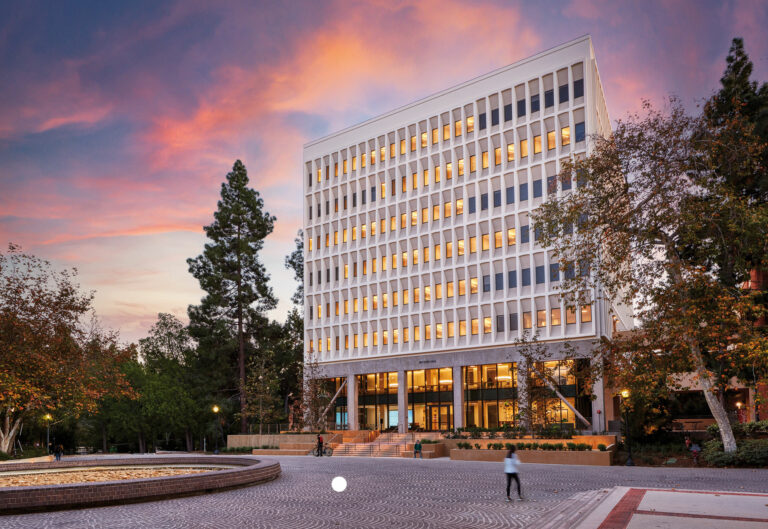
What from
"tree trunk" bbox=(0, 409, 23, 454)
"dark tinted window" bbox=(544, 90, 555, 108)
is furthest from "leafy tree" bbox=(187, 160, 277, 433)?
"dark tinted window" bbox=(544, 90, 555, 108)

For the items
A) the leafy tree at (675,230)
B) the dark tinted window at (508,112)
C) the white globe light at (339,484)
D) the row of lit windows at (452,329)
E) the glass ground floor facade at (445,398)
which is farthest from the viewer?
the dark tinted window at (508,112)

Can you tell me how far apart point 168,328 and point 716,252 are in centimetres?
7080

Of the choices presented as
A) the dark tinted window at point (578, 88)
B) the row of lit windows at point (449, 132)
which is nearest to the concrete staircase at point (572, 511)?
the row of lit windows at point (449, 132)

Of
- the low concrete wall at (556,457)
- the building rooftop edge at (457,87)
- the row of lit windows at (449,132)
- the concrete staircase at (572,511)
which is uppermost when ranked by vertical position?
the building rooftop edge at (457,87)

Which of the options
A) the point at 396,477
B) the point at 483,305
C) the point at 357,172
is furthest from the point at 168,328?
the point at 396,477

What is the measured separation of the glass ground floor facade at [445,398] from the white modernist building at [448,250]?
0.12 m

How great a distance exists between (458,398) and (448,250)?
13.0 m

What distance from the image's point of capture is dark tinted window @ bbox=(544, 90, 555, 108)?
54.9 metres

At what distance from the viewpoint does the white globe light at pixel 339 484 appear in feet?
65.9

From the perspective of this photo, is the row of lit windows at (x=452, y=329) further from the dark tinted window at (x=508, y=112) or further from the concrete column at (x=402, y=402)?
the dark tinted window at (x=508, y=112)

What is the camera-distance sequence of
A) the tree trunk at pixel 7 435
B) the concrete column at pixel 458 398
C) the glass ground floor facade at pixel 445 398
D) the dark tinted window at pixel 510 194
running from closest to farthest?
the tree trunk at pixel 7 435, the glass ground floor facade at pixel 445 398, the dark tinted window at pixel 510 194, the concrete column at pixel 458 398

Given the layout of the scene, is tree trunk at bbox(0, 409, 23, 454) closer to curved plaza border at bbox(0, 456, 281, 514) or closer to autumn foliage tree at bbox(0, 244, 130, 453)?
autumn foliage tree at bbox(0, 244, 130, 453)

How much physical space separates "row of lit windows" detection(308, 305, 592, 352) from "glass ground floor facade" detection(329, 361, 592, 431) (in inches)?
118

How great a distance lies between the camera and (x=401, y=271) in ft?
207
